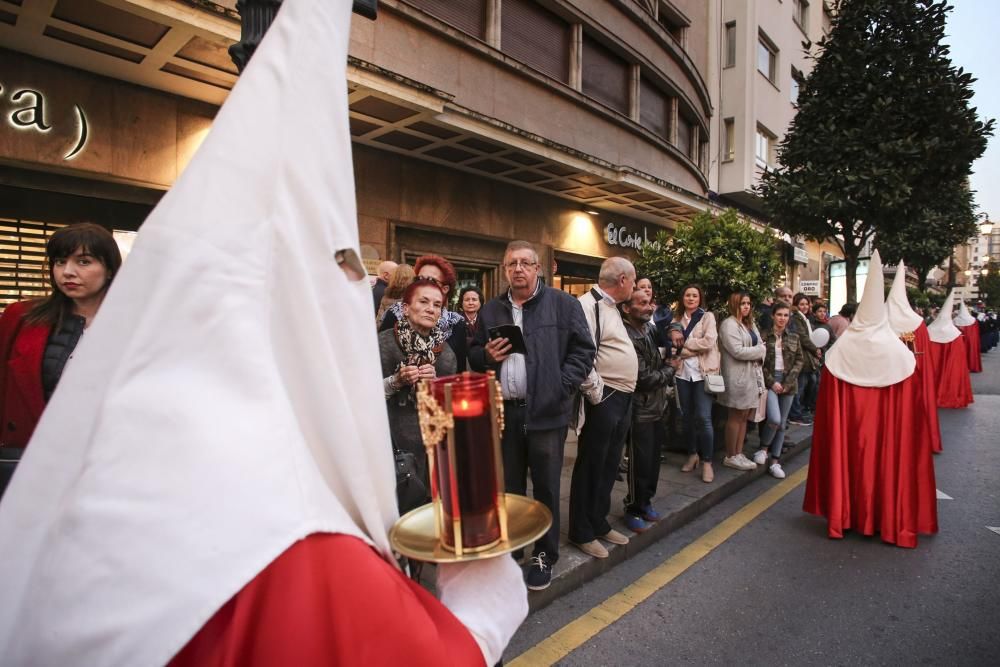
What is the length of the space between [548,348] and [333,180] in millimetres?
2763

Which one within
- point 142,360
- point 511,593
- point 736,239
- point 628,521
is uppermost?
point 736,239

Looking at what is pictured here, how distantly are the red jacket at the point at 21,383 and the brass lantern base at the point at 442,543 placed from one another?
6.86ft

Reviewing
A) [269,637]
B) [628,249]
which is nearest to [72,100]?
[269,637]

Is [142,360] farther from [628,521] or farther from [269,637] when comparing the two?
[628,521]

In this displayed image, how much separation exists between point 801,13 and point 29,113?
27270 millimetres

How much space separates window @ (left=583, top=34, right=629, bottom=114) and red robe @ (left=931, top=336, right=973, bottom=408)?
8.34 m

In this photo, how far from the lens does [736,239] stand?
23.2 feet

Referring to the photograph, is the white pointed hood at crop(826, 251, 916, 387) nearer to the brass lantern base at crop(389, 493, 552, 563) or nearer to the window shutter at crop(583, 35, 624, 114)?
the brass lantern base at crop(389, 493, 552, 563)

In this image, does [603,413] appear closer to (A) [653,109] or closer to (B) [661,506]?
(B) [661,506]

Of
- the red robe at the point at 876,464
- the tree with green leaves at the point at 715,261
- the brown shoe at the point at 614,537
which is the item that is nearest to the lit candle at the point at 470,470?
the brown shoe at the point at 614,537

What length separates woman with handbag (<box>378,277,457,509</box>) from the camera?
3.42 m

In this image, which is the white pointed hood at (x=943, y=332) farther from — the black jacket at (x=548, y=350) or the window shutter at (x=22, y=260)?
the window shutter at (x=22, y=260)

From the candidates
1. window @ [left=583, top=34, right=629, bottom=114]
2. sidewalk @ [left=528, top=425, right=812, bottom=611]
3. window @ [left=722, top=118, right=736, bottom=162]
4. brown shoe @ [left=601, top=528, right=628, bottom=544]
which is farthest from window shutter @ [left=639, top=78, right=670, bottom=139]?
brown shoe @ [left=601, top=528, right=628, bottom=544]

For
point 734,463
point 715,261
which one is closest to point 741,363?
point 734,463
